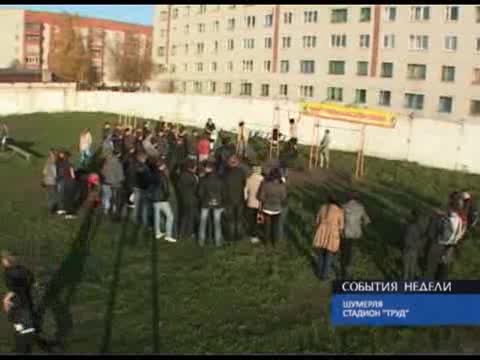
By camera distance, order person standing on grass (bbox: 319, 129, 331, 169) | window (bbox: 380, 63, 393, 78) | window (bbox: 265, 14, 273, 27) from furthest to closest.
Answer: window (bbox: 265, 14, 273, 27), window (bbox: 380, 63, 393, 78), person standing on grass (bbox: 319, 129, 331, 169)

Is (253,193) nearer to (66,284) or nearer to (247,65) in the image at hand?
(66,284)

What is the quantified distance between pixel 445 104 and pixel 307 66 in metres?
14.4

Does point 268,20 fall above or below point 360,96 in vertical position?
above

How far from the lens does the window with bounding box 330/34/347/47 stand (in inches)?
2295

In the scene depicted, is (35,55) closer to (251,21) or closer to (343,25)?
(251,21)

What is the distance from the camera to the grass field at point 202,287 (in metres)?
8.77

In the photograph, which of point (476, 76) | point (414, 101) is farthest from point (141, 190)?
point (414, 101)

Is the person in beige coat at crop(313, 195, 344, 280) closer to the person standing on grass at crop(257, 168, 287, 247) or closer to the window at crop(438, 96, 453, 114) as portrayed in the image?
the person standing on grass at crop(257, 168, 287, 247)

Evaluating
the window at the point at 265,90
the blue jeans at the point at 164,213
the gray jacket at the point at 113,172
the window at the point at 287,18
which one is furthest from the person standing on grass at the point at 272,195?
the window at the point at 287,18

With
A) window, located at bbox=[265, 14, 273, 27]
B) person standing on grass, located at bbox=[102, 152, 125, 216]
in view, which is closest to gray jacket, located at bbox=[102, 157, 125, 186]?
person standing on grass, located at bbox=[102, 152, 125, 216]

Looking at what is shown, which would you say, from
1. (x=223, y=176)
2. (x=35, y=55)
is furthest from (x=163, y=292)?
(x=35, y=55)

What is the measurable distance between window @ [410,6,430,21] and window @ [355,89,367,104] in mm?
7126

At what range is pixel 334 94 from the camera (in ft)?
193

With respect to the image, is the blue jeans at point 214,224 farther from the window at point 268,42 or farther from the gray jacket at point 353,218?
the window at point 268,42
